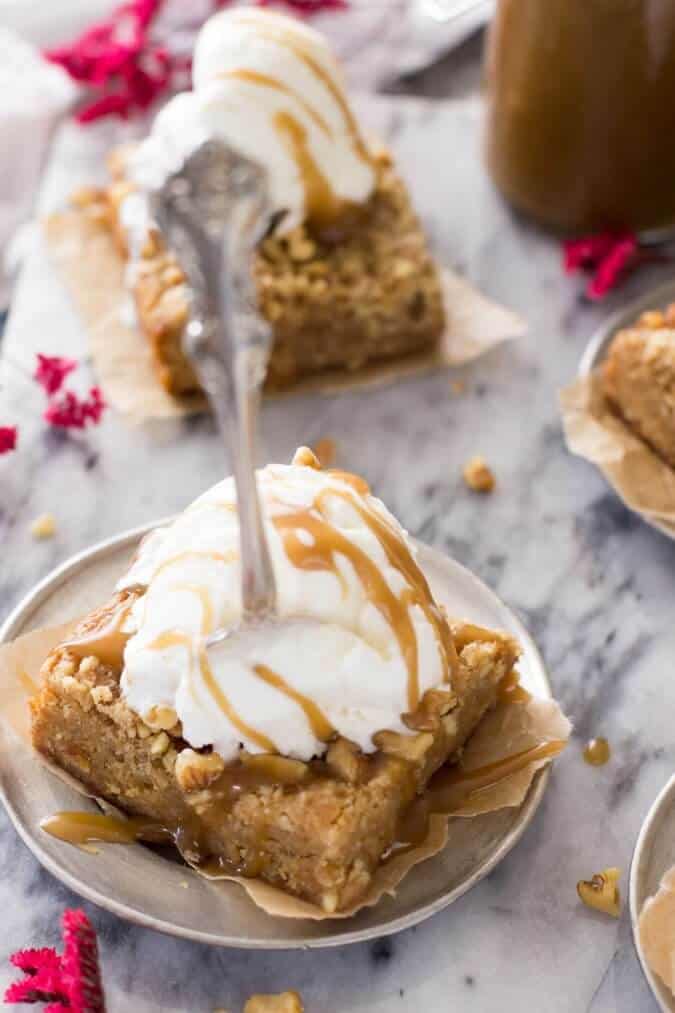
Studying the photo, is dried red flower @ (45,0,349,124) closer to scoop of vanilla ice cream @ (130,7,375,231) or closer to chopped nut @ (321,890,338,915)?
scoop of vanilla ice cream @ (130,7,375,231)

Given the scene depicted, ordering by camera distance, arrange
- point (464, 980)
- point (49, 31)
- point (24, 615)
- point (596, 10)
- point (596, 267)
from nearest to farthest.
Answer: point (464, 980) → point (24, 615) → point (596, 10) → point (596, 267) → point (49, 31)

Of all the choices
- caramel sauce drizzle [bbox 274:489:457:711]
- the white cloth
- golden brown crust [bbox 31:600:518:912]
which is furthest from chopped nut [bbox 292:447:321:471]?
the white cloth

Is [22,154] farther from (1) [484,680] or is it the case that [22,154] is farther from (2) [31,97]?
(1) [484,680]

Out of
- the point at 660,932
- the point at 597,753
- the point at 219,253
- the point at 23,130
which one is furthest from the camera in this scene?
the point at 23,130

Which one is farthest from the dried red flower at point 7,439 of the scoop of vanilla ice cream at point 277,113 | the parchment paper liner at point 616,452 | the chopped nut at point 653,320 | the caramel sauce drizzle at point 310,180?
the chopped nut at point 653,320

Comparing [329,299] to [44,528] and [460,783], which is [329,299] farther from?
[460,783]

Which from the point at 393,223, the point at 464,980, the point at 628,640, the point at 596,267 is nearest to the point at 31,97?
the point at 393,223

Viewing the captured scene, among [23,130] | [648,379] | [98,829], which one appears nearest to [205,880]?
[98,829]
